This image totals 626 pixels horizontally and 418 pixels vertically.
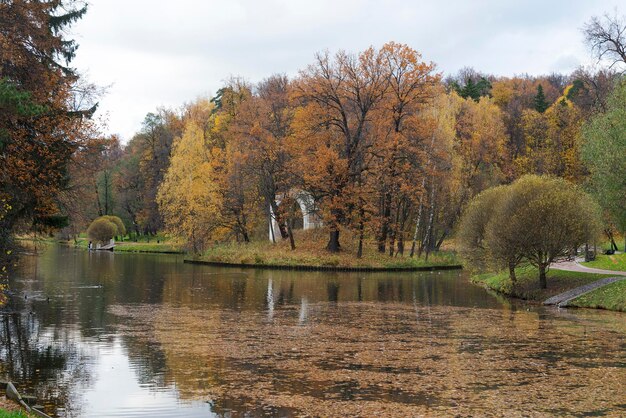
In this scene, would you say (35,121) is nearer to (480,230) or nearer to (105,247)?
(480,230)

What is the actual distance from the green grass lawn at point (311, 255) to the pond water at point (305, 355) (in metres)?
17.8

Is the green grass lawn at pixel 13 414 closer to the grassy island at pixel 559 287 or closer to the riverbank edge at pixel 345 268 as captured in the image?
the grassy island at pixel 559 287

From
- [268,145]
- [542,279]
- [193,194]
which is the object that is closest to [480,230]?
[542,279]

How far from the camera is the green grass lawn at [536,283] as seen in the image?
3294cm

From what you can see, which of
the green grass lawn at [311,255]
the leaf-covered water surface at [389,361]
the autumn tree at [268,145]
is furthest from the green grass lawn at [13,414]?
the autumn tree at [268,145]

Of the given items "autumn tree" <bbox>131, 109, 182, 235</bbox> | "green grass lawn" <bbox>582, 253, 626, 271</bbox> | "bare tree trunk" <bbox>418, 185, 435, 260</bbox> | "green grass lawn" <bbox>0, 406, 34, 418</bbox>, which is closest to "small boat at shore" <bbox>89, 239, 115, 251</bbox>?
"autumn tree" <bbox>131, 109, 182, 235</bbox>

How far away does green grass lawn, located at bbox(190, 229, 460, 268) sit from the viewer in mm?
51938

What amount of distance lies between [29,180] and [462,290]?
24.3 m

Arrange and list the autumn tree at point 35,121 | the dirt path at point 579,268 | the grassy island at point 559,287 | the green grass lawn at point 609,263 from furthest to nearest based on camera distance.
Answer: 1. the green grass lawn at point 609,263
2. the dirt path at point 579,268
3. the grassy island at point 559,287
4. the autumn tree at point 35,121

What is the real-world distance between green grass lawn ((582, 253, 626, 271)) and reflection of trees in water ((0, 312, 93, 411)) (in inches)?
1145

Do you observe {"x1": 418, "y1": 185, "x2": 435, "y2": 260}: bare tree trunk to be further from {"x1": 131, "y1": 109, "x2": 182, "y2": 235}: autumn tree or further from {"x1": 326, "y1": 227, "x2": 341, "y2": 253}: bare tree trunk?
{"x1": 131, "y1": 109, "x2": 182, "y2": 235}: autumn tree

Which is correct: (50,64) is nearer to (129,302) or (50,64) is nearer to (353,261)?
(129,302)

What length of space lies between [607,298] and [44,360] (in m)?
23.4

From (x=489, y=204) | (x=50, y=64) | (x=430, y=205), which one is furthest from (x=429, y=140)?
(x=50, y=64)
